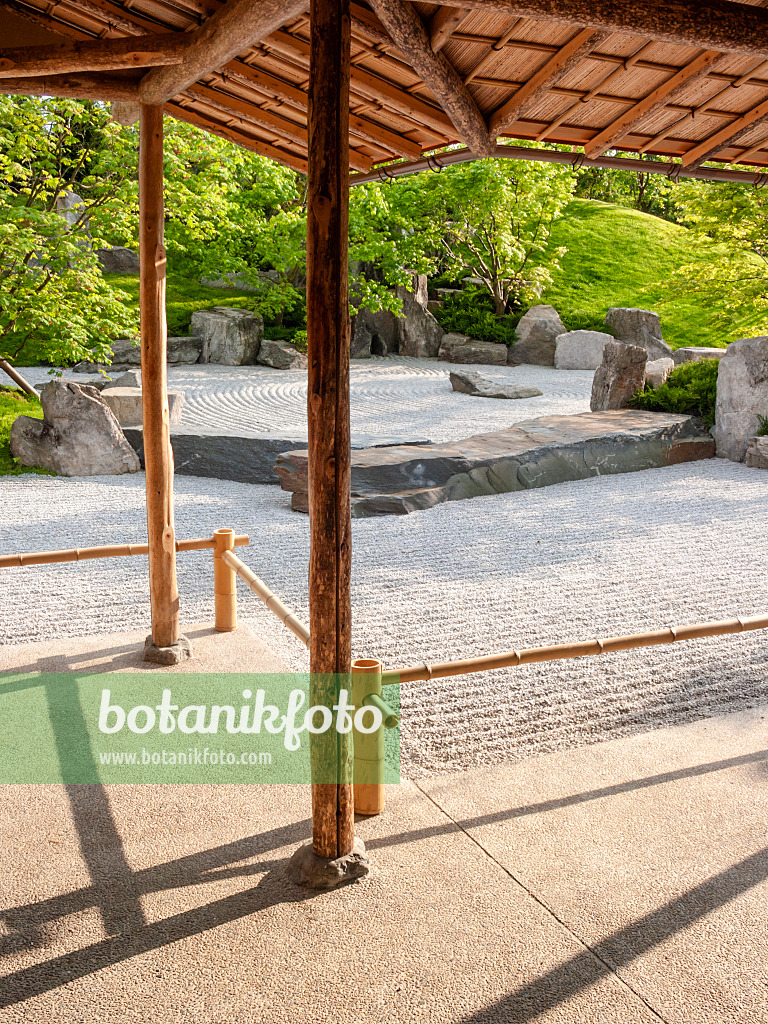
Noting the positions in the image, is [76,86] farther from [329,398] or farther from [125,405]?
[125,405]

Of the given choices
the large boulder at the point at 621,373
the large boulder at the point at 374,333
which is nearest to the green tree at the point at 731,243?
A: the large boulder at the point at 621,373

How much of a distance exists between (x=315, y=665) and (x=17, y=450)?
7324mm

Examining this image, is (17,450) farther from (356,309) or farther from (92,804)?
(356,309)

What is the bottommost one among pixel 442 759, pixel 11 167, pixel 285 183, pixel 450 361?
pixel 442 759

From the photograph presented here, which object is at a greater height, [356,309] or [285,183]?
[285,183]

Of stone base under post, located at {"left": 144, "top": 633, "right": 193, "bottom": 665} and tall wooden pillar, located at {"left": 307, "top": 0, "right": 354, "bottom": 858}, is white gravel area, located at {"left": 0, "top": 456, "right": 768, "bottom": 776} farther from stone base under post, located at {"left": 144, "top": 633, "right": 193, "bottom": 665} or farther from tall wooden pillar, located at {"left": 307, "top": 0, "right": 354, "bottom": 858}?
tall wooden pillar, located at {"left": 307, "top": 0, "right": 354, "bottom": 858}

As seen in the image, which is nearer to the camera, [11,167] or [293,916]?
[293,916]

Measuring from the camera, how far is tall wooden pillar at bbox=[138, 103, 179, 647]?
11.8ft

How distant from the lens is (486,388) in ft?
46.3

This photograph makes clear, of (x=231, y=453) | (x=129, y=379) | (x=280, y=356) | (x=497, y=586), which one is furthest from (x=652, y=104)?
(x=280, y=356)

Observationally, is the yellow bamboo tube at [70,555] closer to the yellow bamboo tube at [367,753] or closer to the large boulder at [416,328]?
the yellow bamboo tube at [367,753]

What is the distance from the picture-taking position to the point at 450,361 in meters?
18.2

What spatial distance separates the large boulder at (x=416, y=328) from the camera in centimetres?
1850

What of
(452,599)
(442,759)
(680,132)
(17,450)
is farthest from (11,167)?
(442,759)
